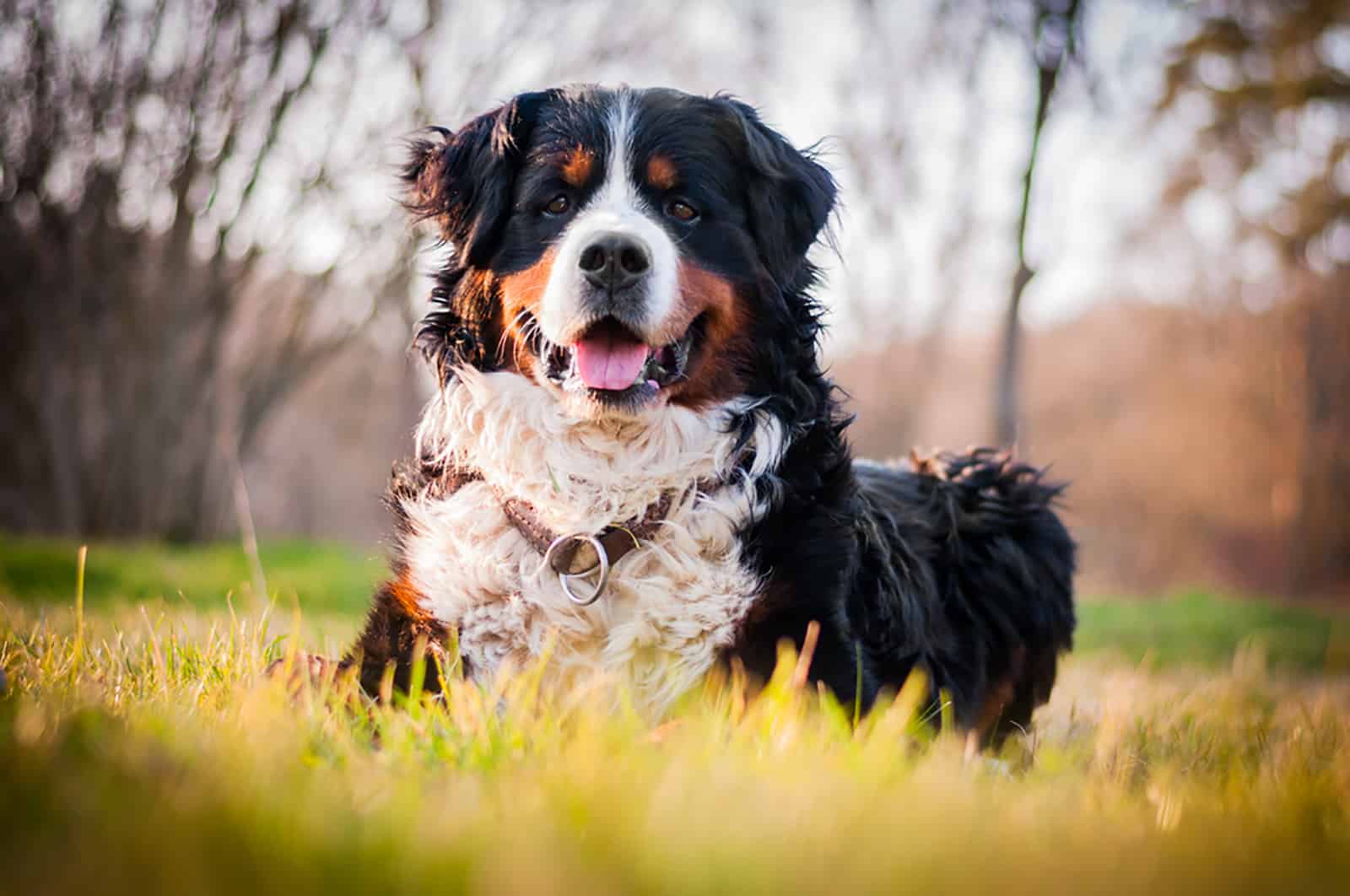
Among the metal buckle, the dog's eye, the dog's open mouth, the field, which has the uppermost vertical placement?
the dog's eye

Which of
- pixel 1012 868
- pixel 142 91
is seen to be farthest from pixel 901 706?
pixel 142 91

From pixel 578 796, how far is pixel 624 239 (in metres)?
1.66

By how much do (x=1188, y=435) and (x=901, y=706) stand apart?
1944cm

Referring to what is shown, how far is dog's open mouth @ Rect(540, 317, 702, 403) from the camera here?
2.88m

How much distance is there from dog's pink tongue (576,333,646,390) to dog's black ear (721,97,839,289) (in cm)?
56

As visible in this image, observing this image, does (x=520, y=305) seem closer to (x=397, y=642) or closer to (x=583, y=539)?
(x=583, y=539)

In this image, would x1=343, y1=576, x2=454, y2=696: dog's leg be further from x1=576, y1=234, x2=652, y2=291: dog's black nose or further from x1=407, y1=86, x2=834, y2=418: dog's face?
x1=576, y1=234, x2=652, y2=291: dog's black nose

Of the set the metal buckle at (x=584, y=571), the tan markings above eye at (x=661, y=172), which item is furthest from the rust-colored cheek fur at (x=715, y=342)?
the metal buckle at (x=584, y=571)

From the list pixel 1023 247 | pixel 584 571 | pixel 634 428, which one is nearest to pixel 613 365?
pixel 634 428

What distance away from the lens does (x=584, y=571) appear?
2783 millimetres

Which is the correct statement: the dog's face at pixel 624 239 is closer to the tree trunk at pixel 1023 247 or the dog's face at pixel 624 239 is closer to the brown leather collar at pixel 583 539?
the brown leather collar at pixel 583 539

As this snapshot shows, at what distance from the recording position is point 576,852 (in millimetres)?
1256

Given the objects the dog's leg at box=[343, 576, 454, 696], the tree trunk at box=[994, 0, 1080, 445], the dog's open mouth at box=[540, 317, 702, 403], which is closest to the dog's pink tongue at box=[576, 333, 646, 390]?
the dog's open mouth at box=[540, 317, 702, 403]

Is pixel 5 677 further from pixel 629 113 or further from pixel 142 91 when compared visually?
pixel 142 91
